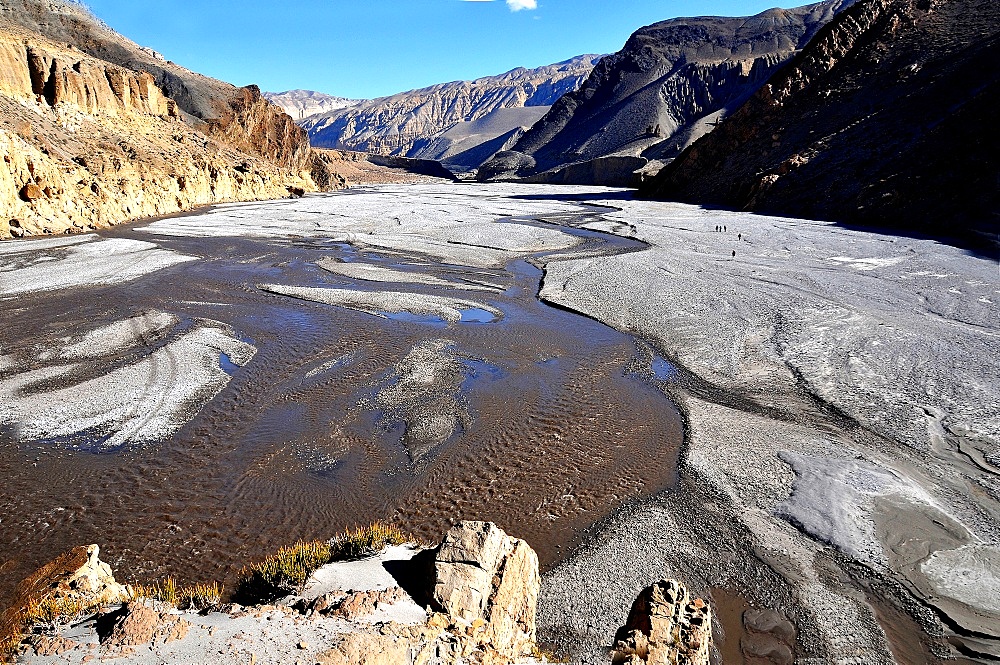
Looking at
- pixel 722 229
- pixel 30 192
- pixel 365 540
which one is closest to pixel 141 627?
pixel 365 540

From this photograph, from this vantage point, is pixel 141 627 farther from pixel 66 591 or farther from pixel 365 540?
pixel 365 540

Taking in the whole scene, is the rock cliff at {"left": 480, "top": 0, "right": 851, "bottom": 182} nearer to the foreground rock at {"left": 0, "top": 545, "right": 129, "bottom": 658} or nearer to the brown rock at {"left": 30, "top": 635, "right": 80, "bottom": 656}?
the foreground rock at {"left": 0, "top": 545, "right": 129, "bottom": 658}

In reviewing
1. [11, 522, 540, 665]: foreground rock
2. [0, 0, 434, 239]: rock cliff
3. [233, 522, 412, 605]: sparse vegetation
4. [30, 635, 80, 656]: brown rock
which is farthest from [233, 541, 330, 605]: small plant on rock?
[0, 0, 434, 239]: rock cliff

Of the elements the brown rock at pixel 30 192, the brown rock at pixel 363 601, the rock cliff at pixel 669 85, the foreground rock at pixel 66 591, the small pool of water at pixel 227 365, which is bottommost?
the small pool of water at pixel 227 365

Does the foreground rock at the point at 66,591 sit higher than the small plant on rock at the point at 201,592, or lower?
higher

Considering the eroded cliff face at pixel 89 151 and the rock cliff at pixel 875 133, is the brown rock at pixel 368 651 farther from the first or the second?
the eroded cliff face at pixel 89 151

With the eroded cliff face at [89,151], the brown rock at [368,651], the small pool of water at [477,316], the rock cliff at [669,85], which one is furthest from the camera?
the rock cliff at [669,85]

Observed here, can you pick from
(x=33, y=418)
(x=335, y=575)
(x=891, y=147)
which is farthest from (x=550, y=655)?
(x=891, y=147)

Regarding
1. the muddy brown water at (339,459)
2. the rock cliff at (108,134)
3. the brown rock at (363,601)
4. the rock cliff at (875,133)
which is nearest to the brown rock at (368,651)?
the brown rock at (363,601)
